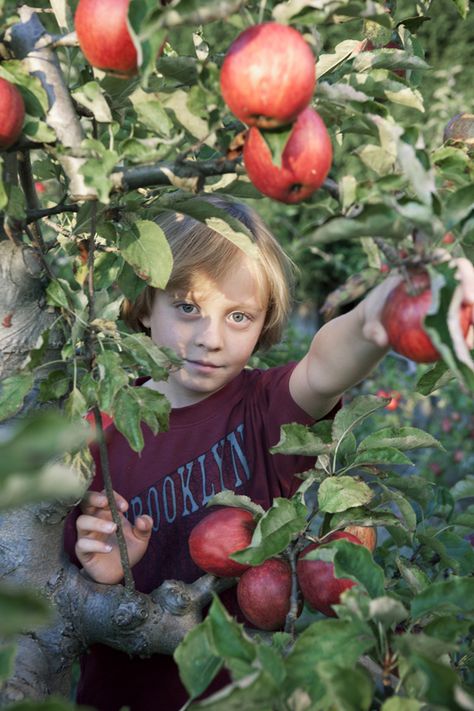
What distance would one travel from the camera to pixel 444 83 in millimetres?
7270

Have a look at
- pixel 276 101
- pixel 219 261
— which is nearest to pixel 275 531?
pixel 276 101

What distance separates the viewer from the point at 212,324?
4.90 feet

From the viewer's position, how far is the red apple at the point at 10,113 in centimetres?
84

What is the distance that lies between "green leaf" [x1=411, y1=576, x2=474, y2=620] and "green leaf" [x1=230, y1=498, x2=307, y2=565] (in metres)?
0.20

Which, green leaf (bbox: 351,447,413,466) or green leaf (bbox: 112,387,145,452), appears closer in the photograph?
green leaf (bbox: 112,387,145,452)

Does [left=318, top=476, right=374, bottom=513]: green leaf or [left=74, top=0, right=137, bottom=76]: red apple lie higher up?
[left=74, top=0, right=137, bottom=76]: red apple

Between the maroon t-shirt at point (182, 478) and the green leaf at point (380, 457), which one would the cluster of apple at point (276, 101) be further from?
the maroon t-shirt at point (182, 478)

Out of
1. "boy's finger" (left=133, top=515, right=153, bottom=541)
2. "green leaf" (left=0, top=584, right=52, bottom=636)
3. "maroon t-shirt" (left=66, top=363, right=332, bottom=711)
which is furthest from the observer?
"maroon t-shirt" (left=66, top=363, right=332, bottom=711)

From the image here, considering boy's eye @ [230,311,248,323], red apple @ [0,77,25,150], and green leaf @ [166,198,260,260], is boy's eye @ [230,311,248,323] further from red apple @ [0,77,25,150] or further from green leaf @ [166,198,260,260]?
red apple @ [0,77,25,150]

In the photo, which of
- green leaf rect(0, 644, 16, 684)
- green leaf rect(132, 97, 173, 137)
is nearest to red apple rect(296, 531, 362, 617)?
green leaf rect(0, 644, 16, 684)

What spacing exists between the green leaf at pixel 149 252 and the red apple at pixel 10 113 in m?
0.22

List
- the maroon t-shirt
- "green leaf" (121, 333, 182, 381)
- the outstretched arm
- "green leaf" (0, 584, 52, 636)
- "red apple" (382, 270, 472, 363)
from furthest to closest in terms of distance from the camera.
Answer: the maroon t-shirt < "green leaf" (121, 333, 182, 381) < the outstretched arm < "red apple" (382, 270, 472, 363) < "green leaf" (0, 584, 52, 636)

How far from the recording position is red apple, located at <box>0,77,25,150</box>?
840 millimetres

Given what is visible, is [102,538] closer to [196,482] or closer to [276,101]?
[196,482]
